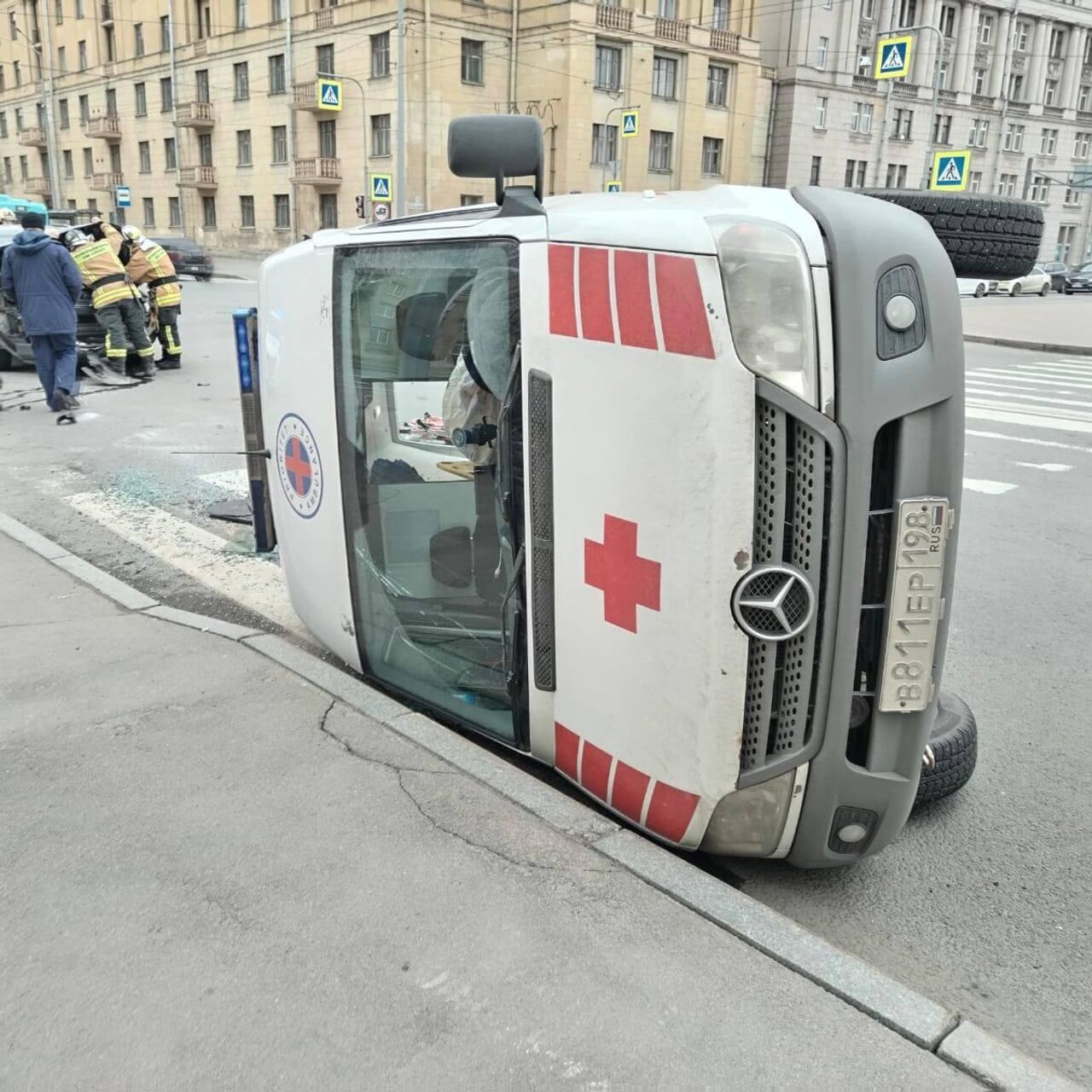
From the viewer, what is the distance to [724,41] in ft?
168

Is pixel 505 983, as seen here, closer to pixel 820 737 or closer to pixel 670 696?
pixel 670 696

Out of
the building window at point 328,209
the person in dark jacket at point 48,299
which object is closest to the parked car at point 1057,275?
the building window at point 328,209

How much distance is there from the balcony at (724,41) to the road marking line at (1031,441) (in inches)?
1836

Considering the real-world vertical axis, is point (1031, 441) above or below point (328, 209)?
below

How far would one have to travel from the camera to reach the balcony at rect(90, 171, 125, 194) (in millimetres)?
59781

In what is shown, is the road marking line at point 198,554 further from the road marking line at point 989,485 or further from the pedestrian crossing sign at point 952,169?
the pedestrian crossing sign at point 952,169

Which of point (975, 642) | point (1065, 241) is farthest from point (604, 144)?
point (975, 642)

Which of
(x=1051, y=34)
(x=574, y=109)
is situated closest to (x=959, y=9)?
(x=1051, y=34)

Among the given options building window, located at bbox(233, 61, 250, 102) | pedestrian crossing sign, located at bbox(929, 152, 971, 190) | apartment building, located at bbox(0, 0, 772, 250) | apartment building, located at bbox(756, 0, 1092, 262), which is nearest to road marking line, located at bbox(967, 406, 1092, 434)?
pedestrian crossing sign, located at bbox(929, 152, 971, 190)

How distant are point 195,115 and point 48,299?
1896 inches

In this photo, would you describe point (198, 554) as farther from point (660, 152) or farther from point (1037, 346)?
point (660, 152)

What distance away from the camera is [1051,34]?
65.0 m

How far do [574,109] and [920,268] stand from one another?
47426 mm

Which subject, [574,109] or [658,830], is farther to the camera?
[574,109]
